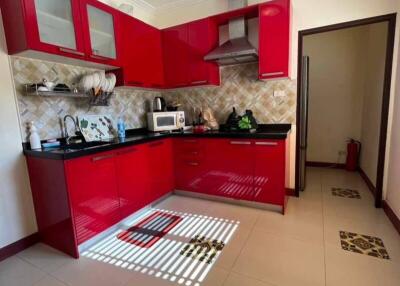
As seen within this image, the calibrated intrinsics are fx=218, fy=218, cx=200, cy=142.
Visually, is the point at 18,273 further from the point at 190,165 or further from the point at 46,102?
the point at 190,165

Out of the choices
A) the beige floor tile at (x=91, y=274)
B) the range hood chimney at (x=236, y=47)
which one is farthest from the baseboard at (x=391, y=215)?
the beige floor tile at (x=91, y=274)

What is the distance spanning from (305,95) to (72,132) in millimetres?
2692

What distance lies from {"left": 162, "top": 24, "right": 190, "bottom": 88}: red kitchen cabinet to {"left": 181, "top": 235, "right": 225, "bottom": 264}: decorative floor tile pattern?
1.94 meters

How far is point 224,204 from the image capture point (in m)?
2.62

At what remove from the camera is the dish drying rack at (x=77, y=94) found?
1854 millimetres

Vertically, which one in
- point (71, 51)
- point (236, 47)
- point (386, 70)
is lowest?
point (386, 70)

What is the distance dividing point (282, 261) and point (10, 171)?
2293 millimetres

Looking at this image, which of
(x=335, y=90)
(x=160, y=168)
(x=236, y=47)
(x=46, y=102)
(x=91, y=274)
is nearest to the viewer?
(x=91, y=274)

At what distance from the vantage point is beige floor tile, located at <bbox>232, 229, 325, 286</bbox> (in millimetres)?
1451

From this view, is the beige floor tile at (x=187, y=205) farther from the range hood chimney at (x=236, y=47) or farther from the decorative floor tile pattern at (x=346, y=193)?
the range hood chimney at (x=236, y=47)

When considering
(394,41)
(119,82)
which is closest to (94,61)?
(119,82)

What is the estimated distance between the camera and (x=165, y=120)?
2959 millimetres

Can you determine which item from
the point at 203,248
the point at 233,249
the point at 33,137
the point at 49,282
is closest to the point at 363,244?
the point at 233,249

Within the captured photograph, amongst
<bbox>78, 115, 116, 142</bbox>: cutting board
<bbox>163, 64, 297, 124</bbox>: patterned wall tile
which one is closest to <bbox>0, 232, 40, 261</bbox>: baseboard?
<bbox>78, 115, 116, 142</bbox>: cutting board
